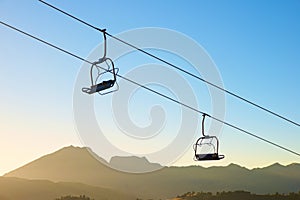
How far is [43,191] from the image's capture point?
137500 millimetres

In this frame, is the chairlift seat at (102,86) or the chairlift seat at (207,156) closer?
the chairlift seat at (102,86)

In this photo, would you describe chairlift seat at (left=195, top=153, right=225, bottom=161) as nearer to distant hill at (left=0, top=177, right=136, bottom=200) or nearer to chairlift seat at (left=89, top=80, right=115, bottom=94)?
chairlift seat at (left=89, top=80, right=115, bottom=94)

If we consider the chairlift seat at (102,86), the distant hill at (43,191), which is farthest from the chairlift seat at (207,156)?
the distant hill at (43,191)

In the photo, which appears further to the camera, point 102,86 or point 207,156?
point 207,156

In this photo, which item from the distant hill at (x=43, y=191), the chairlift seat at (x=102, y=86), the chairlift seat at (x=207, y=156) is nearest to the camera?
the chairlift seat at (x=102, y=86)

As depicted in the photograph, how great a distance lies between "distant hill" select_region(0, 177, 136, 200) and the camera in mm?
130625

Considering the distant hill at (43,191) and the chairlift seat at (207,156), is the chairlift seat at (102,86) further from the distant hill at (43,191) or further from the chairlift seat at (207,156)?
the distant hill at (43,191)

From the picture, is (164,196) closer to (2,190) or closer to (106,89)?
(2,190)

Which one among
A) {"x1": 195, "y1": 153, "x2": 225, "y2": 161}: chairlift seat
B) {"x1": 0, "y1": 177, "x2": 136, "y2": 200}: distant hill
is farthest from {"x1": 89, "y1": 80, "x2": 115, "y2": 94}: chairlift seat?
{"x1": 0, "y1": 177, "x2": 136, "y2": 200}: distant hill

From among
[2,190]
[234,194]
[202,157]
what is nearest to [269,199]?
[234,194]

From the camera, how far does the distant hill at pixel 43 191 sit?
13062 centimetres

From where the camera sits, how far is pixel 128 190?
172 metres

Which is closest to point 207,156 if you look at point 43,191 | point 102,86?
point 102,86

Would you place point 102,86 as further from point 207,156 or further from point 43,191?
point 43,191
